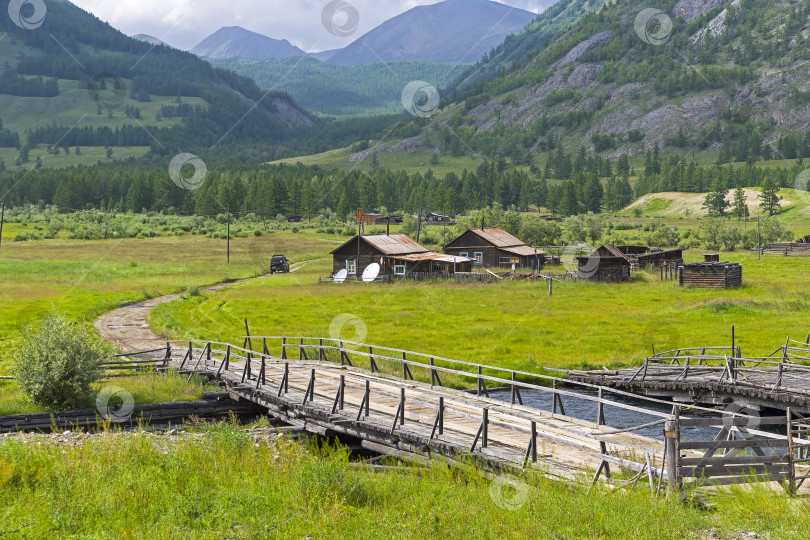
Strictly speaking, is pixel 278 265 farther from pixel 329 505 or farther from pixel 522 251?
pixel 329 505

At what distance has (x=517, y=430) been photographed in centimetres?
1772

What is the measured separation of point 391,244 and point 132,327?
4259 cm

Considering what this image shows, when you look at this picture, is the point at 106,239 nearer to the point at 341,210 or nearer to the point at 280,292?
the point at 341,210

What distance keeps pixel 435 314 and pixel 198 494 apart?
40751mm

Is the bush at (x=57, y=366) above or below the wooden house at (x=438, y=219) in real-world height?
below

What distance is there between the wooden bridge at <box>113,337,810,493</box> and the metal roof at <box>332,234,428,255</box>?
49.6 meters

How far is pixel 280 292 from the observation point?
6606 cm

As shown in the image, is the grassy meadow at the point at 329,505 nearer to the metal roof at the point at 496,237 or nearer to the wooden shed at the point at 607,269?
the wooden shed at the point at 607,269

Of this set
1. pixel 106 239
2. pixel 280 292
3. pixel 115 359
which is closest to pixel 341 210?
pixel 106 239

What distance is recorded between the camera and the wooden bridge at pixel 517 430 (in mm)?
13008

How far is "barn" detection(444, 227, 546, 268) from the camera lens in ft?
314

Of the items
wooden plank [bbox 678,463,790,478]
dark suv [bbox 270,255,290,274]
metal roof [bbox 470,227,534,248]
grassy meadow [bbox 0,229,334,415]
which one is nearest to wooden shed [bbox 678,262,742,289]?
metal roof [bbox 470,227,534,248]

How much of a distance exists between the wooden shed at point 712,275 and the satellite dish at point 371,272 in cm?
3214

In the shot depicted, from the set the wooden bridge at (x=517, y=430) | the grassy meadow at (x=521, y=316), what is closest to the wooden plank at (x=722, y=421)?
the wooden bridge at (x=517, y=430)
